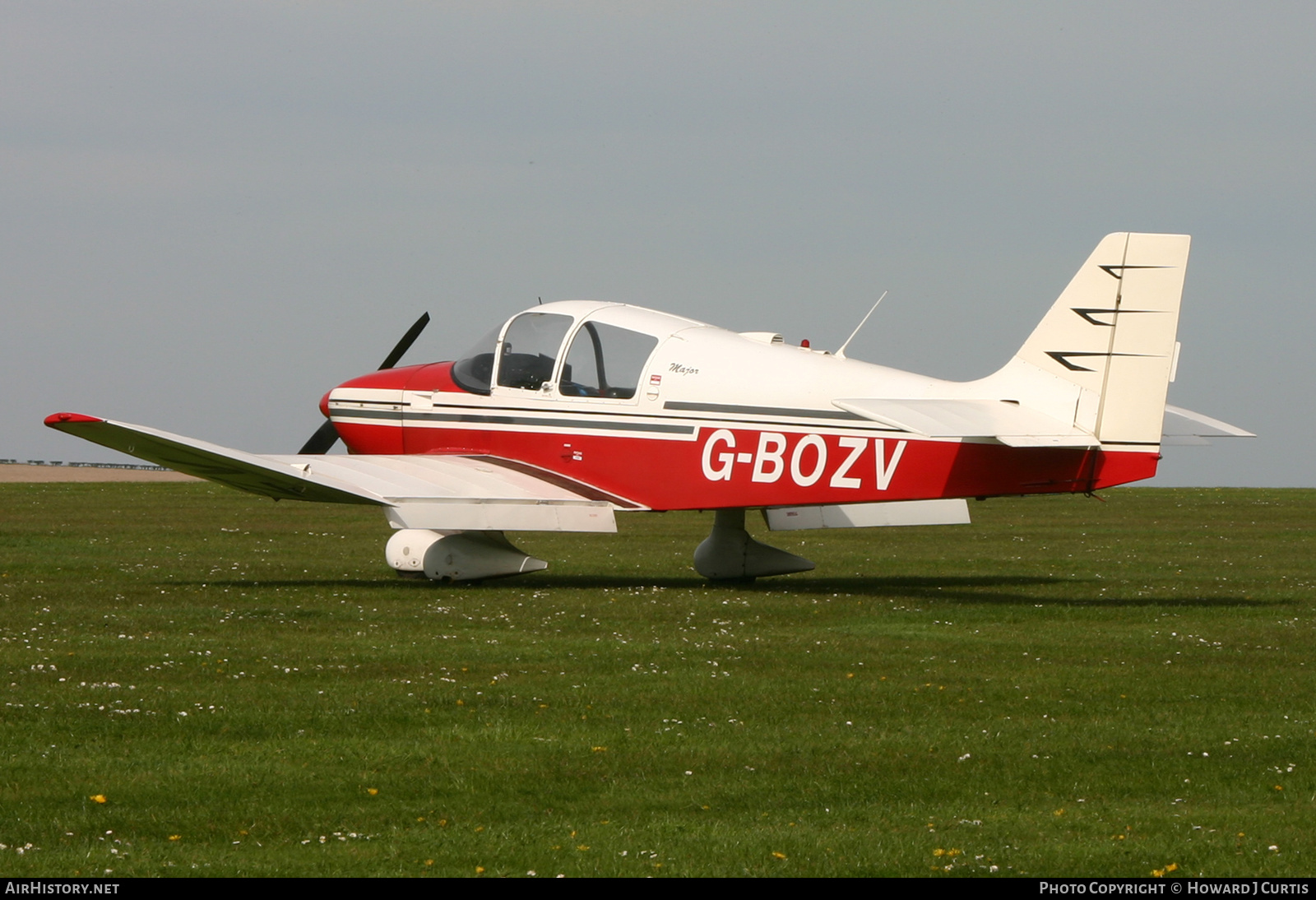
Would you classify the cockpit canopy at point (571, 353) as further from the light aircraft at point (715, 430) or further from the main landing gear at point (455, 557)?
the main landing gear at point (455, 557)

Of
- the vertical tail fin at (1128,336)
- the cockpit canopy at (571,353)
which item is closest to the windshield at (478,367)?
the cockpit canopy at (571,353)

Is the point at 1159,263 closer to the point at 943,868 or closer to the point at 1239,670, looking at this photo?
the point at 1239,670

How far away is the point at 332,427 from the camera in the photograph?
1911 cm

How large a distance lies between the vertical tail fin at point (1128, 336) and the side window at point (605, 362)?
170 inches

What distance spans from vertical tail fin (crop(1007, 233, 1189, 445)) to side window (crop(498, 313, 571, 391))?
5.38 m

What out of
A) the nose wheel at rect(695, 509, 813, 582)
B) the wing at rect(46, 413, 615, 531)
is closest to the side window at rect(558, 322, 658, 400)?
the wing at rect(46, 413, 615, 531)

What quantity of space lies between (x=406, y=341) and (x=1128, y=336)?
11.1 m

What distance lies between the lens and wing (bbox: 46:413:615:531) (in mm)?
13789

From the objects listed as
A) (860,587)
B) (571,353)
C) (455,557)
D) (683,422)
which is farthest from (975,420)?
(455,557)

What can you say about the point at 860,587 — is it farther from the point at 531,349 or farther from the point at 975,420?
the point at 531,349

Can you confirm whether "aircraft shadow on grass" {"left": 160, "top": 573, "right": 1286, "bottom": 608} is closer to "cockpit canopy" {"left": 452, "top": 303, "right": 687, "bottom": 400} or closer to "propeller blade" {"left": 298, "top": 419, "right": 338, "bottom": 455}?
"cockpit canopy" {"left": 452, "top": 303, "right": 687, "bottom": 400}

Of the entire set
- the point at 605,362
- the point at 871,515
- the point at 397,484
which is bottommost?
the point at 871,515
